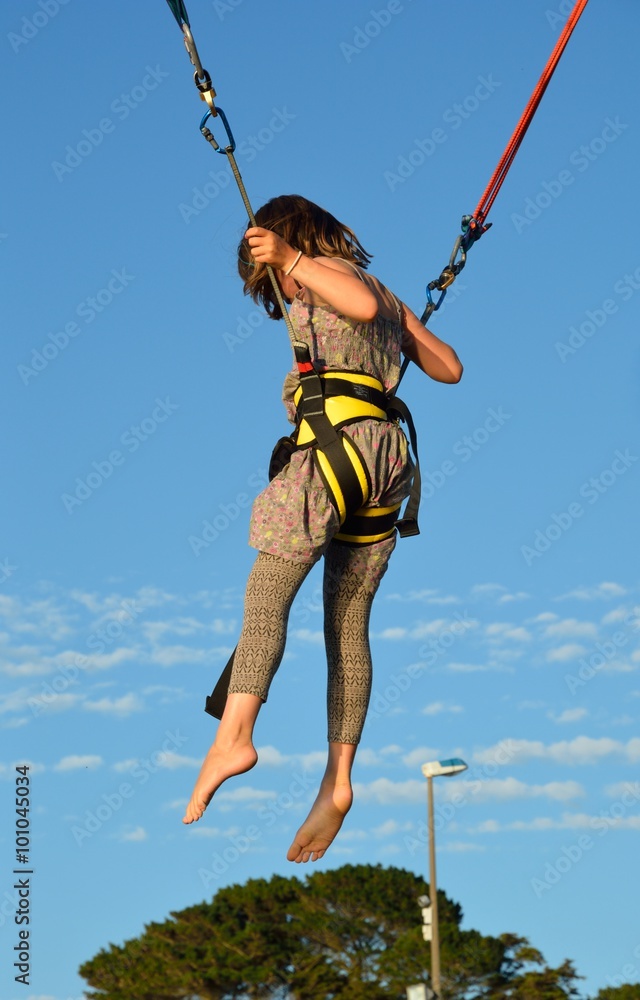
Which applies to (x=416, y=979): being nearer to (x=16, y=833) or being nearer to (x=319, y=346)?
(x=16, y=833)

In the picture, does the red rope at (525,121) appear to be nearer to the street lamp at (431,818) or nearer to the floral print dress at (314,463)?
the floral print dress at (314,463)

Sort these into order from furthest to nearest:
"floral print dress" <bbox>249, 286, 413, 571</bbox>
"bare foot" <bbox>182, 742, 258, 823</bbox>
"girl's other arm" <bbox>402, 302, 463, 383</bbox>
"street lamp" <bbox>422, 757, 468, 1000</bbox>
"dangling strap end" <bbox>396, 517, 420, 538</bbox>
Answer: "street lamp" <bbox>422, 757, 468, 1000</bbox>
"girl's other arm" <bbox>402, 302, 463, 383</bbox>
"dangling strap end" <bbox>396, 517, 420, 538</bbox>
"floral print dress" <bbox>249, 286, 413, 571</bbox>
"bare foot" <bbox>182, 742, 258, 823</bbox>

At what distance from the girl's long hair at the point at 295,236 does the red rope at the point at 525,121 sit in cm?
71

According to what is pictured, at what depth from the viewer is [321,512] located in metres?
4.48

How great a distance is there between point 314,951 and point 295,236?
33.9 metres

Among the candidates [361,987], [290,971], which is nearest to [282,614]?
[361,987]

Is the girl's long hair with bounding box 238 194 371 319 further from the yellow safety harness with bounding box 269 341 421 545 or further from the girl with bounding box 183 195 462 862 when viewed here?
the yellow safety harness with bounding box 269 341 421 545

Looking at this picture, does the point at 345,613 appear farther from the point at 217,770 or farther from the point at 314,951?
the point at 314,951

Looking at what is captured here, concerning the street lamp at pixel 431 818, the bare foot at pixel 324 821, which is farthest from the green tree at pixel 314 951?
the bare foot at pixel 324 821

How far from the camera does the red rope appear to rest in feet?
15.8

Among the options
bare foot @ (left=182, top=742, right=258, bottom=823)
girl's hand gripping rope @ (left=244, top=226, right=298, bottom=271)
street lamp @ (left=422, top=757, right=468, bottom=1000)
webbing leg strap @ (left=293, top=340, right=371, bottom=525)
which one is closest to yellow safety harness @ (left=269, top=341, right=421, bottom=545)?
webbing leg strap @ (left=293, top=340, right=371, bottom=525)

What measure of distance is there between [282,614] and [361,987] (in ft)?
101

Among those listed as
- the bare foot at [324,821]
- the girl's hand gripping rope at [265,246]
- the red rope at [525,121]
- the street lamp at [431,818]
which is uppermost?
the street lamp at [431,818]

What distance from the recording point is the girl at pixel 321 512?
14.3 feet
